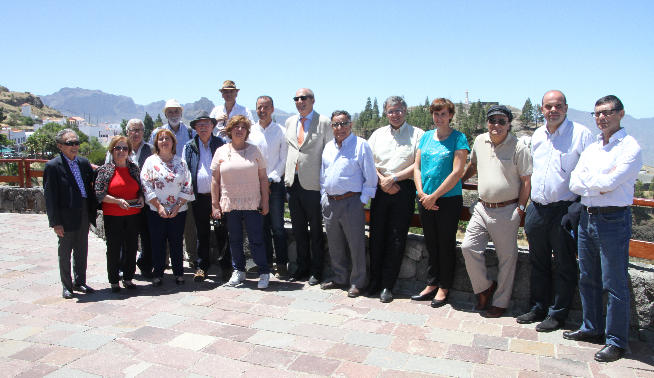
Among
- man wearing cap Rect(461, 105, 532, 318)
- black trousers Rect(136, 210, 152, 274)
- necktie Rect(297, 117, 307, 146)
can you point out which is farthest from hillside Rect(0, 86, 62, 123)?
man wearing cap Rect(461, 105, 532, 318)

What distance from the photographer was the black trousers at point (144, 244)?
496cm

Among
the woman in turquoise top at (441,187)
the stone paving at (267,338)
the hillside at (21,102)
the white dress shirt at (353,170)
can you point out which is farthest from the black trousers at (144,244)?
the hillside at (21,102)

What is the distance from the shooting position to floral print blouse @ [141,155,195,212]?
4.72 meters

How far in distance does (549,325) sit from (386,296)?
1412mm

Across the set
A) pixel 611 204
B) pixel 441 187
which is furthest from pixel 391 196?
pixel 611 204

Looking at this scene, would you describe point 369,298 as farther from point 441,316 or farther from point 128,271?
point 128,271

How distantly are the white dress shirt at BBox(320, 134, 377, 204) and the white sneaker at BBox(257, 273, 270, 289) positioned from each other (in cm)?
117

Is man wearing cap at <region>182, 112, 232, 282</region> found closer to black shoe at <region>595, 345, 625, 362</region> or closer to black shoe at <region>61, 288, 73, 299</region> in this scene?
black shoe at <region>61, 288, 73, 299</region>

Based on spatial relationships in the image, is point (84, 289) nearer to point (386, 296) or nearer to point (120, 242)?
point (120, 242)

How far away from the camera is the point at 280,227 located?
5062 mm

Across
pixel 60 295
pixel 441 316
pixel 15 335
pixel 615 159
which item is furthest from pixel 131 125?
pixel 615 159

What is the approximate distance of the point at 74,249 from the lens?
4715 mm

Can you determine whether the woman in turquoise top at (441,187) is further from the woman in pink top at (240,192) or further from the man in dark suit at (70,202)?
the man in dark suit at (70,202)

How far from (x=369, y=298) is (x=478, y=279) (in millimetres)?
1057
